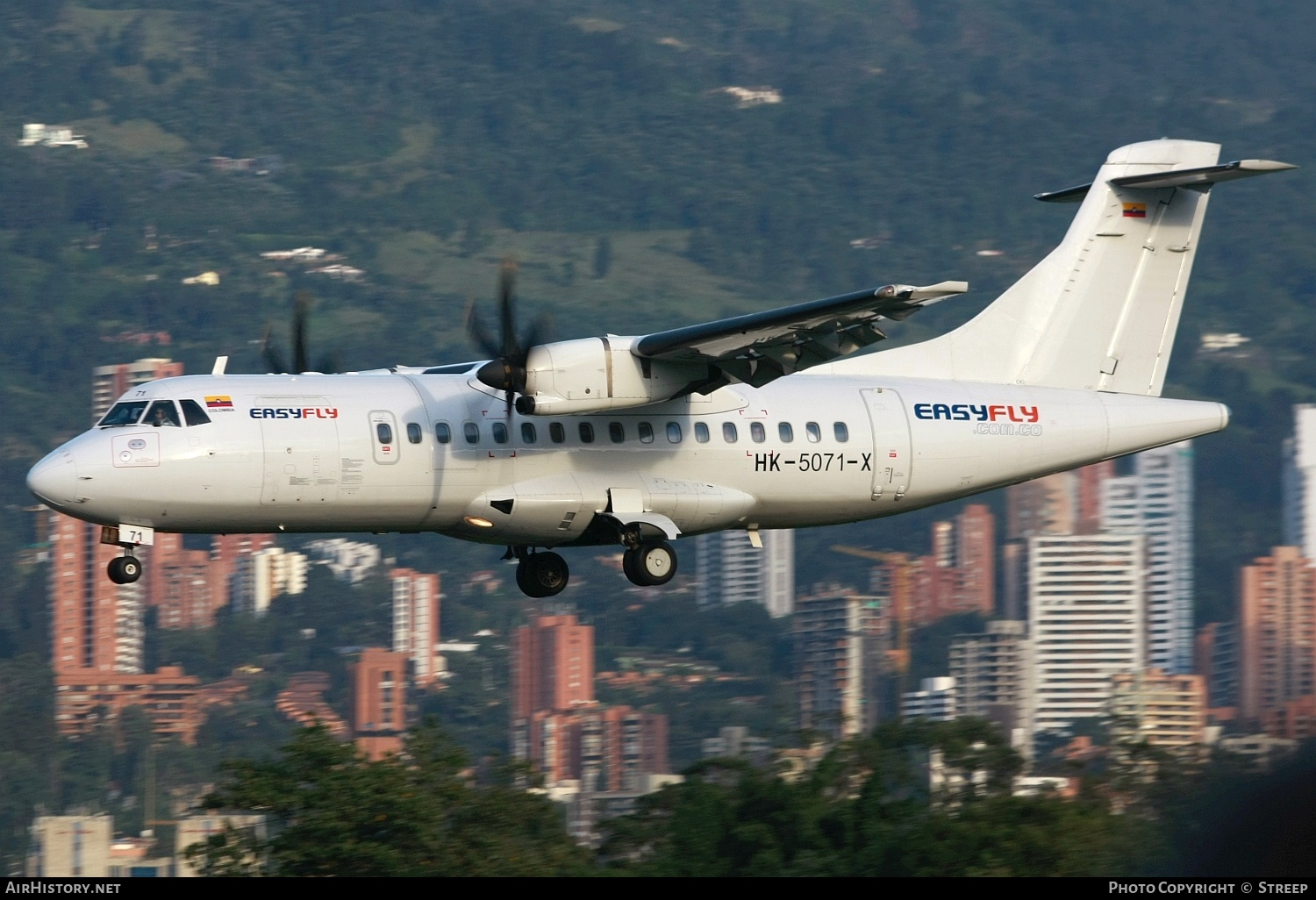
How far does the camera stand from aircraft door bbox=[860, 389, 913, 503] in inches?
1005

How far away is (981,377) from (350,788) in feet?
41.0

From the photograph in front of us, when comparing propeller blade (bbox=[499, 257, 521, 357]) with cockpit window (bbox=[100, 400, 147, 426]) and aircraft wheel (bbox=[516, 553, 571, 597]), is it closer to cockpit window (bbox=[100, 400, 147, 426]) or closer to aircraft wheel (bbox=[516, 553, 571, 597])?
aircraft wheel (bbox=[516, 553, 571, 597])

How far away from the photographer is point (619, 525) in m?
24.0

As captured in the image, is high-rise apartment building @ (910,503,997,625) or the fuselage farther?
high-rise apartment building @ (910,503,997,625)

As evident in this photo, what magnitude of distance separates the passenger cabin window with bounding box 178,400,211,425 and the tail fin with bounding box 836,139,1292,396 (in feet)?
29.4

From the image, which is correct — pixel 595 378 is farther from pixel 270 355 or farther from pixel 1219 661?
pixel 1219 661

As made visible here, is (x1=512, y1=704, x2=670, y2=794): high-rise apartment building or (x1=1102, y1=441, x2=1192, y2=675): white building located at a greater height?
(x1=1102, y1=441, x2=1192, y2=675): white building

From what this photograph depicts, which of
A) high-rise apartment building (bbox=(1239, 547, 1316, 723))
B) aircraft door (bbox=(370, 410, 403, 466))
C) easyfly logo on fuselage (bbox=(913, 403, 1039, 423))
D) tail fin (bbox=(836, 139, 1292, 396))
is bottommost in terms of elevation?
high-rise apartment building (bbox=(1239, 547, 1316, 723))

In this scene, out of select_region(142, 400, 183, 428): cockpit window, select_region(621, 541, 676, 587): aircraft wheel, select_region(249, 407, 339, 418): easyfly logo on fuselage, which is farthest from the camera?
select_region(621, 541, 676, 587): aircraft wheel

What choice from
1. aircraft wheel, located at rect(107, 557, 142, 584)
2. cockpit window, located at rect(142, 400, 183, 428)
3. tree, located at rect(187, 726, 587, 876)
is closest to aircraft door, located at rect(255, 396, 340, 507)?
cockpit window, located at rect(142, 400, 183, 428)

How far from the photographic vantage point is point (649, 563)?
24.2 metres

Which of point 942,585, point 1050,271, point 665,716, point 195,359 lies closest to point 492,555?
point 942,585

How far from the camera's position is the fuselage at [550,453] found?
2227 centimetres

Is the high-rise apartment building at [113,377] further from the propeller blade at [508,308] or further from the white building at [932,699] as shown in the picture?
the propeller blade at [508,308]
